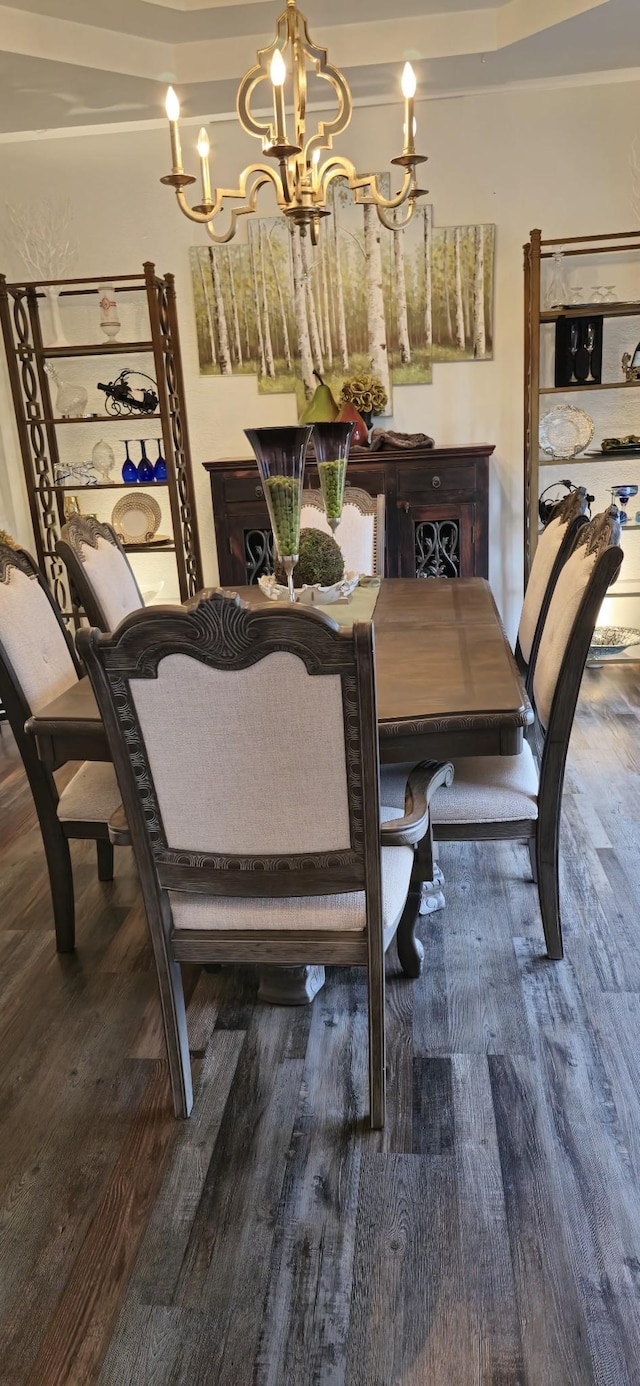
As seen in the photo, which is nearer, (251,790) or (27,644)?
(251,790)

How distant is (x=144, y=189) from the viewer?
170 inches

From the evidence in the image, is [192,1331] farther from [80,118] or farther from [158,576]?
[80,118]

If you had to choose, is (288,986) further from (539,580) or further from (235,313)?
(235,313)

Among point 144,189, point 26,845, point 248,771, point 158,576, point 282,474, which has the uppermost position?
point 144,189

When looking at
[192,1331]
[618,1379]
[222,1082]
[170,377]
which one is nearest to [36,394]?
[170,377]

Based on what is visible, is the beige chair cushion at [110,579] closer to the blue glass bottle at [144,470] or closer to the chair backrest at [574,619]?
the chair backrest at [574,619]

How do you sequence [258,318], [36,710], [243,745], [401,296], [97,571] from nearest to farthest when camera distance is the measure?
[243,745], [36,710], [97,571], [401,296], [258,318]

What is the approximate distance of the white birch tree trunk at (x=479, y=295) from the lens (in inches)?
166

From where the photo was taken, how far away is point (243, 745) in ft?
4.43

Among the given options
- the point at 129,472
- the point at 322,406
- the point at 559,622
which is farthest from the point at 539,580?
the point at 129,472

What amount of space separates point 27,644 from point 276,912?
0.97 m

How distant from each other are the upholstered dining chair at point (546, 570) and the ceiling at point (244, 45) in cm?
211

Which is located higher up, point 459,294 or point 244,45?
point 244,45

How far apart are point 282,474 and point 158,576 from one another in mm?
2821
